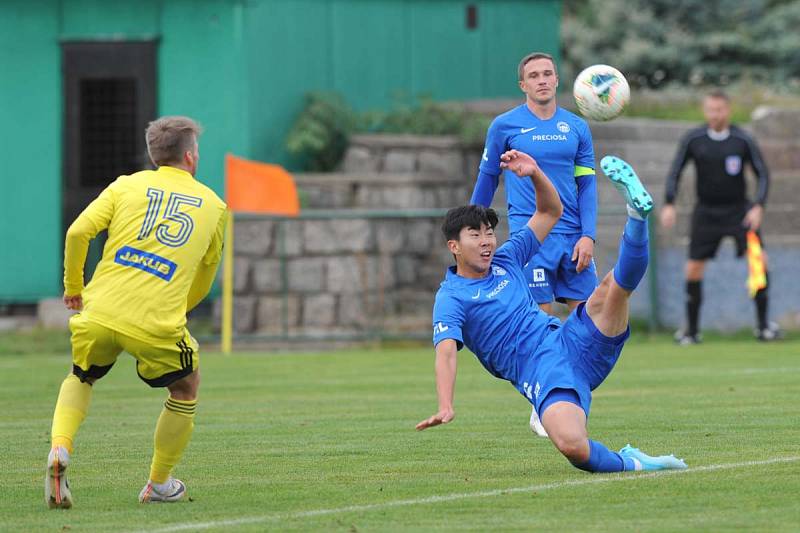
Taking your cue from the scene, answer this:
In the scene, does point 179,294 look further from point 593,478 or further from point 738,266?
point 738,266

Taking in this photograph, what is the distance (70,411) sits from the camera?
7371 millimetres

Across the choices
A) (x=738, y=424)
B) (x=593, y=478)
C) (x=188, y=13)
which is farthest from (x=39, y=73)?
(x=593, y=478)

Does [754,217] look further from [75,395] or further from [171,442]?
[75,395]

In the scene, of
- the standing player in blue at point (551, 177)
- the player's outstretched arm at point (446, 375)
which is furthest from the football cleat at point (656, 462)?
the standing player in blue at point (551, 177)

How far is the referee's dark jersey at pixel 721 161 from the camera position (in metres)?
17.5

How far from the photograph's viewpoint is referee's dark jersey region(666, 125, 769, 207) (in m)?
17.5

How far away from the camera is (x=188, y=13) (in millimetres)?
21859

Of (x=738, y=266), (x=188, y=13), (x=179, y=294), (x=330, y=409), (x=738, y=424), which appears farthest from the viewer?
(x=188, y=13)

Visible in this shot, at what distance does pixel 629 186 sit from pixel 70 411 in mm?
2832

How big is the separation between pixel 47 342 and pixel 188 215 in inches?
518

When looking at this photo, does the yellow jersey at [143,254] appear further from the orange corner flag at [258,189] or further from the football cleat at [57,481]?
the orange corner flag at [258,189]

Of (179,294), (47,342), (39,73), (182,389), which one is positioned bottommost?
(47,342)

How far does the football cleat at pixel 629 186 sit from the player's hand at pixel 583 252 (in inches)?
79.9

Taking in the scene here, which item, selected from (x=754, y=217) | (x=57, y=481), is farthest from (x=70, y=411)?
(x=754, y=217)
